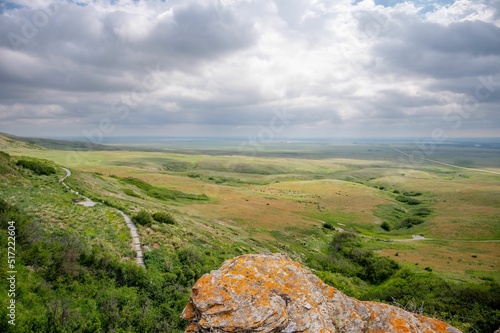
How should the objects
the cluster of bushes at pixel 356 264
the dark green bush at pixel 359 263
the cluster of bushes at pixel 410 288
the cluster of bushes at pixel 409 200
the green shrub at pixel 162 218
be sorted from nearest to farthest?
1. the cluster of bushes at pixel 410 288
2. the green shrub at pixel 162 218
3. the cluster of bushes at pixel 356 264
4. the dark green bush at pixel 359 263
5. the cluster of bushes at pixel 409 200

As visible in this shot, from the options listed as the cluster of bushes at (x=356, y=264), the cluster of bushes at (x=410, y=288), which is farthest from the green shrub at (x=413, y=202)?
→ the cluster of bushes at (x=410, y=288)

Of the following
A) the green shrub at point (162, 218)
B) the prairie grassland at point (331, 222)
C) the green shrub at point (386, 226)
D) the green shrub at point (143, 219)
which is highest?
the green shrub at point (143, 219)

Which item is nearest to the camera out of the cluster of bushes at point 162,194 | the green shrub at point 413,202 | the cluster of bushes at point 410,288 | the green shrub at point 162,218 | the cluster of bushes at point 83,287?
the cluster of bushes at point 83,287

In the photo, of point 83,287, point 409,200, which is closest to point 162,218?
point 83,287

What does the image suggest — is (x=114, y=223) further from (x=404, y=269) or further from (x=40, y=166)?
(x=404, y=269)

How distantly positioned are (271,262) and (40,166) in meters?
43.3

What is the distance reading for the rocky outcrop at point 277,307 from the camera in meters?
6.88

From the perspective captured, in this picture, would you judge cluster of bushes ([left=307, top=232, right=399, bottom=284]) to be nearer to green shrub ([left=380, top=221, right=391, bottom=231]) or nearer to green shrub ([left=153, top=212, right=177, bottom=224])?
green shrub ([left=153, top=212, right=177, bottom=224])

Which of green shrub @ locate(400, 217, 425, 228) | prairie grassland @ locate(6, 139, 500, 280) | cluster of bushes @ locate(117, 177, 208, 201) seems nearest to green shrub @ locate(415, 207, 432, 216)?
prairie grassland @ locate(6, 139, 500, 280)

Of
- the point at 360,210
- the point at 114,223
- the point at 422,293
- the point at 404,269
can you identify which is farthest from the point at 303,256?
the point at 360,210

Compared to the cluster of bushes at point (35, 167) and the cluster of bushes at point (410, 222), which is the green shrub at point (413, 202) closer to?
the cluster of bushes at point (410, 222)

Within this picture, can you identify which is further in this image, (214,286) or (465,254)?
(465,254)

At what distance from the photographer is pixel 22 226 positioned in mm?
15266

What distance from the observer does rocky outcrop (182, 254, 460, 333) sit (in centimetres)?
688
